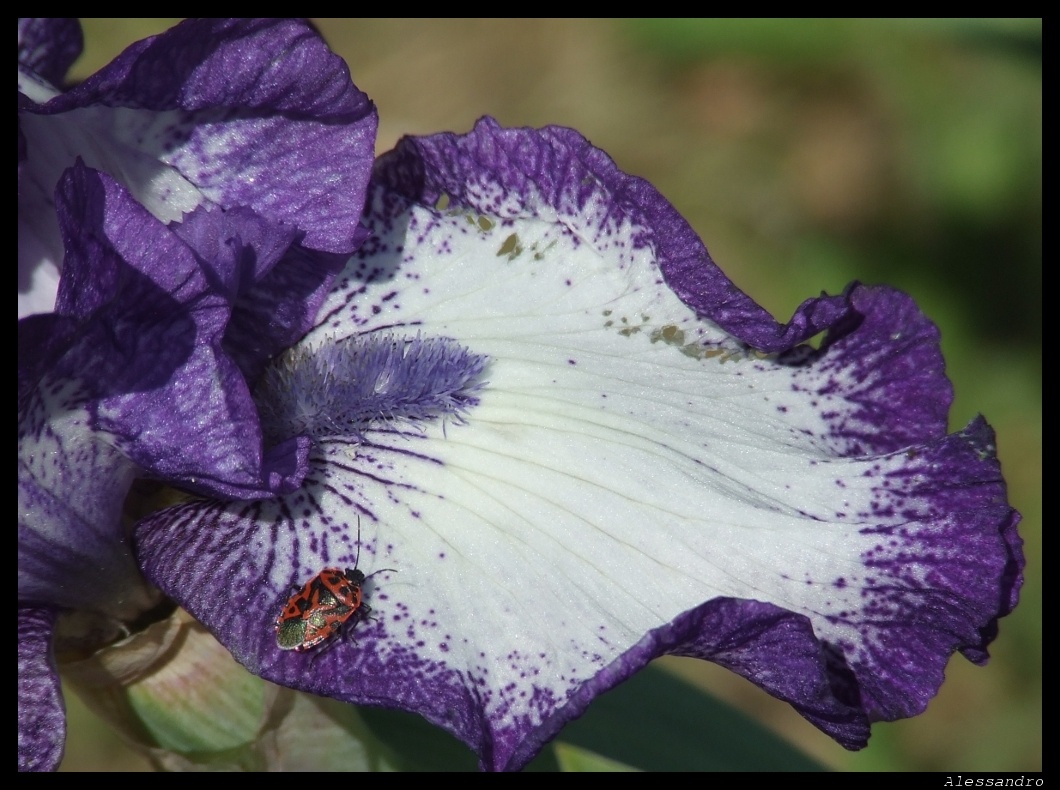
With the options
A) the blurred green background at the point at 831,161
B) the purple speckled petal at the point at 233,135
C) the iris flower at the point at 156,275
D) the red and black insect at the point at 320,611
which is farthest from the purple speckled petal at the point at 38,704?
the blurred green background at the point at 831,161

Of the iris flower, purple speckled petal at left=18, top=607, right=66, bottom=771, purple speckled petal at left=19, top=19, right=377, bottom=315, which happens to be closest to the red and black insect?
the iris flower

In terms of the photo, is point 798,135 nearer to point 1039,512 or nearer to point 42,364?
point 1039,512

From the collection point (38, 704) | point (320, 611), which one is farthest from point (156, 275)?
point (38, 704)

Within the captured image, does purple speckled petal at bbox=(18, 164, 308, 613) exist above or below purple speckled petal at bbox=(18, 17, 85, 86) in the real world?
below

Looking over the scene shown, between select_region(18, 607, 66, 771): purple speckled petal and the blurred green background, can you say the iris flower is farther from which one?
the blurred green background

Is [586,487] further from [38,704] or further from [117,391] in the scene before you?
[38,704]
